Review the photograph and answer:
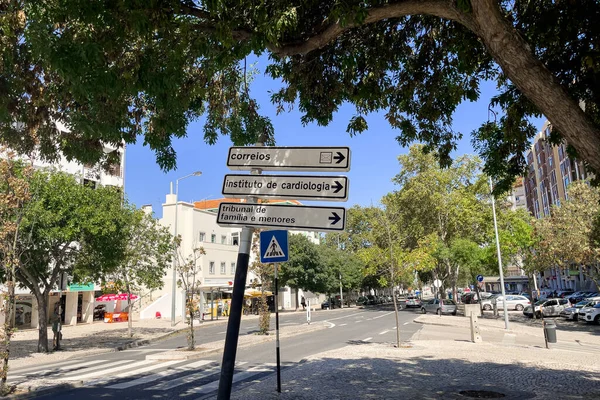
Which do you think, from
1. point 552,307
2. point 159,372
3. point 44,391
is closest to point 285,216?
point 44,391

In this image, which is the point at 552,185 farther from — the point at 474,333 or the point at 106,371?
the point at 106,371

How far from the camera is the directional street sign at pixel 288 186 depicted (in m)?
4.00

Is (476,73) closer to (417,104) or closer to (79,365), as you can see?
(417,104)

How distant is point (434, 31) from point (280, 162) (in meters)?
6.13

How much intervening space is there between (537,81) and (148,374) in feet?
37.1

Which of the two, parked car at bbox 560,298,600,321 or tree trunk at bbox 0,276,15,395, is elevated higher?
tree trunk at bbox 0,276,15,395

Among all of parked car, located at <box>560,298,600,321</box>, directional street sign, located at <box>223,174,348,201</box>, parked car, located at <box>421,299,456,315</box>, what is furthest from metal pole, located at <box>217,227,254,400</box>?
parked car, located at <box>421,299,456,315</box>

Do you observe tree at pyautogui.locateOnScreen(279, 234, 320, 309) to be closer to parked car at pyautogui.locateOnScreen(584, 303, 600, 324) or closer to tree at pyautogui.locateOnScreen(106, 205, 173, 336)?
tree at pyautogui.locateOnScreen(106, 205, 173, 336)

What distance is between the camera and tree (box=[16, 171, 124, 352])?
17.4m

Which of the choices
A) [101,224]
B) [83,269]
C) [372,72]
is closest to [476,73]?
[372,72]

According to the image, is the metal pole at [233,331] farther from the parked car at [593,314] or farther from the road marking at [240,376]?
the parked car at [593,314]

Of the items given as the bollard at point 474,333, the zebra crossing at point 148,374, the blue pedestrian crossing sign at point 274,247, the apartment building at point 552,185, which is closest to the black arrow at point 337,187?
the blue pedestrian crossing sign at point 274,247

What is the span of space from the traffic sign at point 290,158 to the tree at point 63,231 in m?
15.0

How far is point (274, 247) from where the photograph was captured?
753 cm
